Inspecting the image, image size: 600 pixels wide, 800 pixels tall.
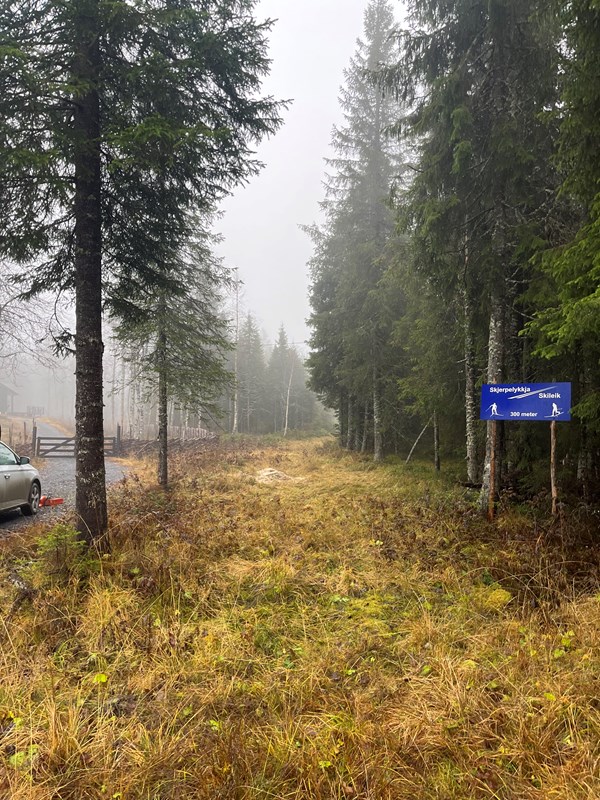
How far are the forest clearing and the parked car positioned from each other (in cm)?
166

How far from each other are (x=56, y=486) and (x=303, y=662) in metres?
12.0

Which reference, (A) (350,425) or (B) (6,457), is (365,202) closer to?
(A) (350,425)

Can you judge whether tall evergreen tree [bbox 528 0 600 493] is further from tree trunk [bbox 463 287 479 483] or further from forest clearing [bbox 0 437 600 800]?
tree trunk [bbox 463 287 479 483]

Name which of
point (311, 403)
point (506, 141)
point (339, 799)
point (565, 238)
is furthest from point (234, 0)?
point (311, 403)

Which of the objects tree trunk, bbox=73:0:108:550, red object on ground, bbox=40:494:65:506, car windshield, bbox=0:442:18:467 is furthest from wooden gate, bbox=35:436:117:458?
tree trunk, bbox=73:0:108:550

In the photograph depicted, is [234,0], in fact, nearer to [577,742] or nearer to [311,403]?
[577,742]

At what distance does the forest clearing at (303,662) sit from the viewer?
7.91 ft

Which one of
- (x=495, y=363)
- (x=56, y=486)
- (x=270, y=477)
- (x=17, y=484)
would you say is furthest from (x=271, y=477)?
(x=495, y=363)

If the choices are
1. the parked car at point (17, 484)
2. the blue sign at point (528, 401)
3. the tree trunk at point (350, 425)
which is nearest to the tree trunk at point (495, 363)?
the blue sign at point (528, 401)

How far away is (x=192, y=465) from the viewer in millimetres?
16344

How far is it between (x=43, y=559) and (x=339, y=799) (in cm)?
476

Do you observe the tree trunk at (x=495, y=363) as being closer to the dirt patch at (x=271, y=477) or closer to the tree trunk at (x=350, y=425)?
the dirt patch at (x=271, y=477)

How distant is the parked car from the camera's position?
26.0 feet

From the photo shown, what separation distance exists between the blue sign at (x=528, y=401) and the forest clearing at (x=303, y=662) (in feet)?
5.48
